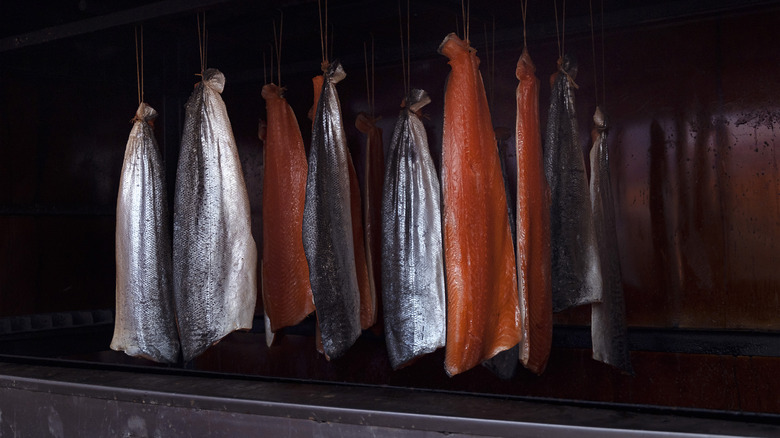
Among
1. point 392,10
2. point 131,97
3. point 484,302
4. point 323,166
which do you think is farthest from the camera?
point 131,97

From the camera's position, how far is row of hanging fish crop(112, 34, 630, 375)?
2.77 m

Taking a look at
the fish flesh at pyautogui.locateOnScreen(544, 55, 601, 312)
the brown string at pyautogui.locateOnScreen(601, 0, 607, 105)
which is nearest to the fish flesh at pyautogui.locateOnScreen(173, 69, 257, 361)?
the fish flesh at pyautogui.locateOnScreen(544, 55, 601, 312)

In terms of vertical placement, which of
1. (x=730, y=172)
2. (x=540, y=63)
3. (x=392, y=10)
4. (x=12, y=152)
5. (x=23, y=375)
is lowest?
(x=23, y=375)

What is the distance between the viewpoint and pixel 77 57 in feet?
16.7

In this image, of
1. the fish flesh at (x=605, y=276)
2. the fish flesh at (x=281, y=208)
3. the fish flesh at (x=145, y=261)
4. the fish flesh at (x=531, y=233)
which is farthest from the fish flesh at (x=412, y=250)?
the fish flesh at (x=145, y=261)

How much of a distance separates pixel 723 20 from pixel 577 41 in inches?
32.6

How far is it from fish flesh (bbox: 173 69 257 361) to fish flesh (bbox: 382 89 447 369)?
0.70 metres

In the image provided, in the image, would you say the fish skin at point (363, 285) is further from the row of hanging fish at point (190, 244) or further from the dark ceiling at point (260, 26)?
the dark ceiling at point (260, 26)

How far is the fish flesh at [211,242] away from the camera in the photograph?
3090 millimetres

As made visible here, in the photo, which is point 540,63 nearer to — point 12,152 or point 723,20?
point 723,20

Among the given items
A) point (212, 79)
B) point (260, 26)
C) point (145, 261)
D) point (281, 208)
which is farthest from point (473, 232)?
point (260, 26)

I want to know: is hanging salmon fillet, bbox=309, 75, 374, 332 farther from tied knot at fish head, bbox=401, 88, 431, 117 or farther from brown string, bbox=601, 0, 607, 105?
brown string, bbox=601, 0, 607, 105

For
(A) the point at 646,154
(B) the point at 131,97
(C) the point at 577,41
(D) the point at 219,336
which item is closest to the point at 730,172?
(A) the point at 646,154

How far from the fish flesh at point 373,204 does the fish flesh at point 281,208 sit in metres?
0.37
